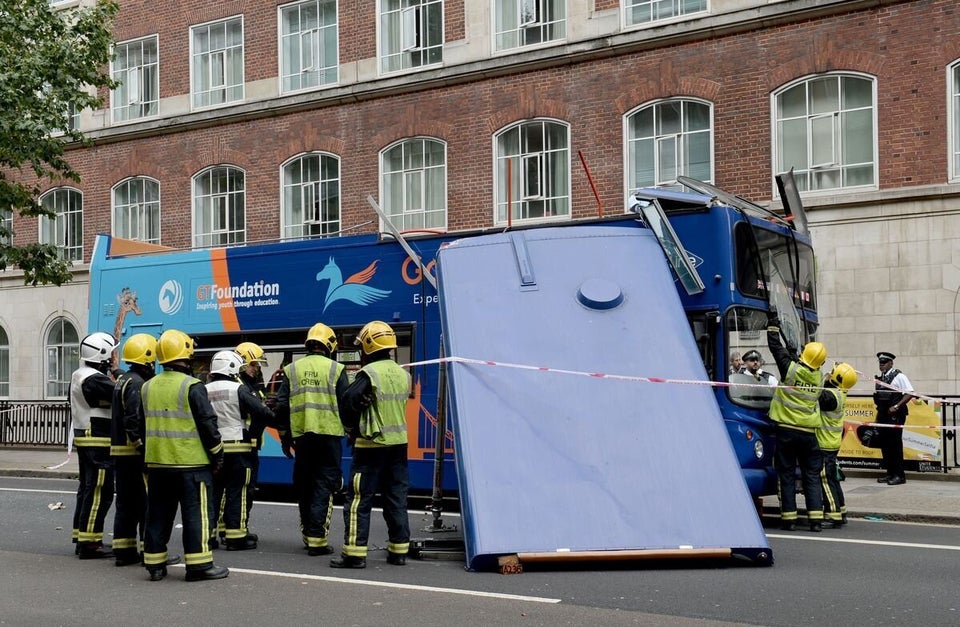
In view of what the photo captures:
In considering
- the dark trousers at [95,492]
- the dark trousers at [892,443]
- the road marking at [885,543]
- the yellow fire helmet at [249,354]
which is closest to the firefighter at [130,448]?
the dark trousers at [95,492]

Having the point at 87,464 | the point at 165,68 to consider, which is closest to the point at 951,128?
the point at 87,464

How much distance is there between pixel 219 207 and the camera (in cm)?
2638

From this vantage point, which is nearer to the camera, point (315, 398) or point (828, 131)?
point (315, 398)

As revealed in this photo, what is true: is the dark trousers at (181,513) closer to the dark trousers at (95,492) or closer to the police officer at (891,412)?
the dark trousers at (95,492)

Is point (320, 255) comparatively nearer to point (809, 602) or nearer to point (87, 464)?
point (87, 464)

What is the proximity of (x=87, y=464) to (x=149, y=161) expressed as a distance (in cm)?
1906

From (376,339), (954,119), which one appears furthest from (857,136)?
Result: (376,339)

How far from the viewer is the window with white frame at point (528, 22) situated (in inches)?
860

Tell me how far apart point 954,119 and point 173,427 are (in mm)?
13613

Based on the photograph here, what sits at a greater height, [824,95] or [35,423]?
[824,95]

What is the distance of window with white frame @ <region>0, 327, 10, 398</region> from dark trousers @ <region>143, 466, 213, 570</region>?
74.4 ft

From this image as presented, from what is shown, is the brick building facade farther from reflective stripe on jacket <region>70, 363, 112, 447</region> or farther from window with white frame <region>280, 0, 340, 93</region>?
reflective stripe on jacket <region>70, 363, 112, 447</region>

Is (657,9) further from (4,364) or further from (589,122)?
(4,364)

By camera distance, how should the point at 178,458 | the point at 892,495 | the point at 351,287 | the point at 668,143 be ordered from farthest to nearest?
1. the point at 668,143
2. the point at 892,495
3. the point at 351,287
4. the point at 178,458
